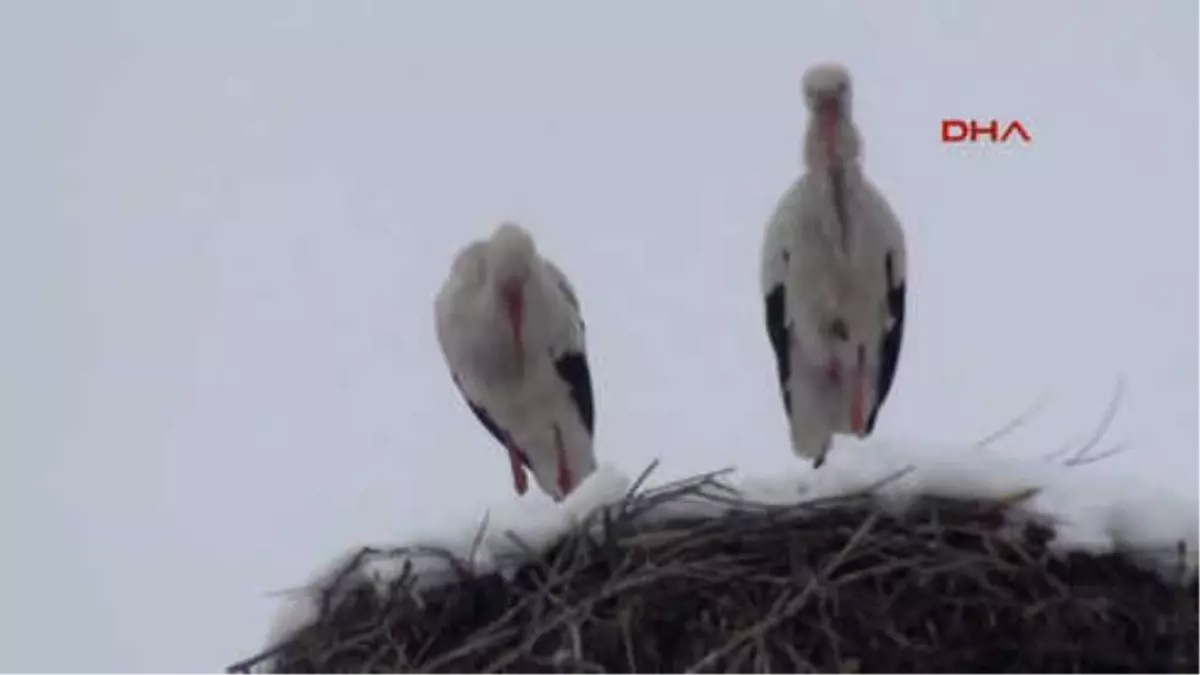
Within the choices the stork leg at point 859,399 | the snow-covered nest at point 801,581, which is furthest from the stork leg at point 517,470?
the snow-covered nest at point 801,581

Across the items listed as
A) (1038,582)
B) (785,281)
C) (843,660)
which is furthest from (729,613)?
(785,281)

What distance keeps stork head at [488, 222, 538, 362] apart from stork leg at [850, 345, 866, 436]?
0.78 m

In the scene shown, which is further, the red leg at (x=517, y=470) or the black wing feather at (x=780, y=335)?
the red leg at (x=517, y=470)

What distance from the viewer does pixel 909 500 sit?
4035mm

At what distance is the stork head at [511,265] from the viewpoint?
233 inches

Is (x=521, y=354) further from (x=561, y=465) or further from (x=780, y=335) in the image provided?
(x=780, y=335)

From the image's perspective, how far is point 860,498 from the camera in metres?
4.04

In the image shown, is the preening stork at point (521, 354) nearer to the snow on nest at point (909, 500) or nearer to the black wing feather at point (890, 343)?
the black wing feather at point (890, 343)

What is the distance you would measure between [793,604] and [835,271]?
80.9 inches

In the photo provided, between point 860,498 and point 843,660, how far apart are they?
0.33 m

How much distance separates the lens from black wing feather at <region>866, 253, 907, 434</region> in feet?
19.3

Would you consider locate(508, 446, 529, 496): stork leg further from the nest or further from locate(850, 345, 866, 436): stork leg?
the nest

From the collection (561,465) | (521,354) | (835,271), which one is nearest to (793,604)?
(835,271)

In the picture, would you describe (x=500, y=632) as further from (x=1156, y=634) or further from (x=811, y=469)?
(x=1156, y=634)
